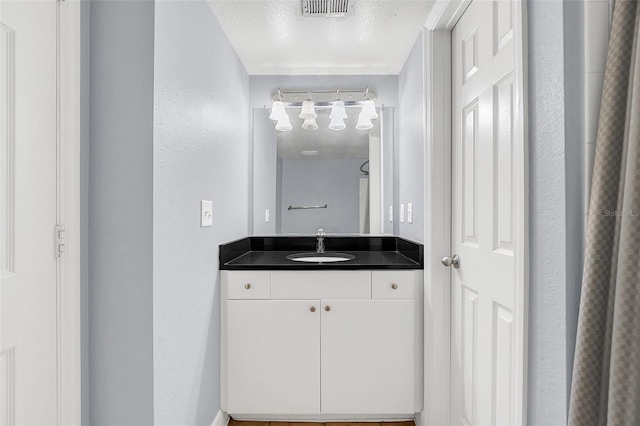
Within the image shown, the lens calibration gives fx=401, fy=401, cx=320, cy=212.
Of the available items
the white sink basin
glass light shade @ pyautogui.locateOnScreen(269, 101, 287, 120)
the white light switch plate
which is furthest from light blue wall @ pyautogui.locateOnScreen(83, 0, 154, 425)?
glass light shade @ pyautogui.locateOnScreen(269, 101, 287, 120)

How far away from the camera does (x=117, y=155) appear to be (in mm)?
1285

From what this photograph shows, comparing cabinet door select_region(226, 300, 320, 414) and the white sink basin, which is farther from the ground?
the white sink basin

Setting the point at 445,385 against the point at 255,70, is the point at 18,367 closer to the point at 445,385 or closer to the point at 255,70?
the point at 445,385

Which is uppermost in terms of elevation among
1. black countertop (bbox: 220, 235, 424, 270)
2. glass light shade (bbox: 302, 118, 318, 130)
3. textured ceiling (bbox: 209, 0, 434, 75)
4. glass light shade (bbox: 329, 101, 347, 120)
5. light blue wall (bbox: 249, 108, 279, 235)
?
textured ceiling (bbox: 209, 0, 434, 75)

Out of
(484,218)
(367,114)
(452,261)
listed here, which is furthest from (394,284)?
(367,114)

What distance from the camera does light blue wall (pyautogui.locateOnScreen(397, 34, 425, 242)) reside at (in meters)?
2.05

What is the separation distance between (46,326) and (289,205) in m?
1.74

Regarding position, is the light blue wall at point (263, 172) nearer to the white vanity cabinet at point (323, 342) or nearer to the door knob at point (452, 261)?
the white vanity cabinet at point (323, 342)

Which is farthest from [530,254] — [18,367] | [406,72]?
[406,72]

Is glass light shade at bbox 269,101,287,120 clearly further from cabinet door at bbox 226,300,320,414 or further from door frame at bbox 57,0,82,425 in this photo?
door frame at bbox 57,0,82,425

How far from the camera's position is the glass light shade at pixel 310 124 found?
2.66 m

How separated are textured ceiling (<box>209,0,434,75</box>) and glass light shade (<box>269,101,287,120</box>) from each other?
206 mm

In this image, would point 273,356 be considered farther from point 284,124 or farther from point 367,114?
point 367,114

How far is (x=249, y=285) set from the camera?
2004 millimetres
